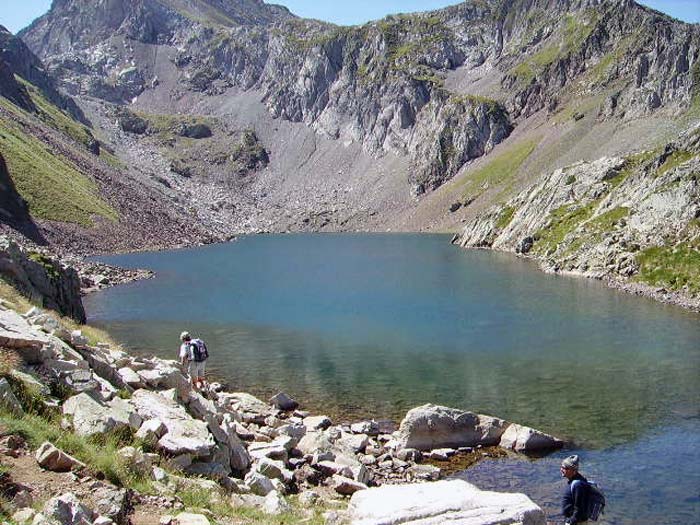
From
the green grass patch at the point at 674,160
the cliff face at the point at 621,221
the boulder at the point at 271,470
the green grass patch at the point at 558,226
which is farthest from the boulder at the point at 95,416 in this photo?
the green grass patch at the point at 558,226

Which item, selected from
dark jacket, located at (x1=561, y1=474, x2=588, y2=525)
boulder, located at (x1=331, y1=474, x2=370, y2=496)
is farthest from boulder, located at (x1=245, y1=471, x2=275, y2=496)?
dark jacket, located at (x1=561, y1=474, x2=588, y2=525)

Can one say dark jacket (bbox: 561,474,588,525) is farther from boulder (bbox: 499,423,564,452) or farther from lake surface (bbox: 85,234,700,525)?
boulder (bbox: 499,423,564,452)

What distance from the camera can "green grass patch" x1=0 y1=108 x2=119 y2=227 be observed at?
415 ft

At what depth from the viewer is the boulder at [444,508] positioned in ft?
45.9

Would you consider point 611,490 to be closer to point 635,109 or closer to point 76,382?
point 76,382

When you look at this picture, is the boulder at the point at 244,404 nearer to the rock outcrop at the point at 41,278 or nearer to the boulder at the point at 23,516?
the rock outcrop at the point at 41,278

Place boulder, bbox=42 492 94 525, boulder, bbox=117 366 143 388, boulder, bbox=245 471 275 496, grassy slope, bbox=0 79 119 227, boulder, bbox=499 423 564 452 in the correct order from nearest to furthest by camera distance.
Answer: boulder, bbox=42 492 94 525, boulder, bbox=245 471 275 496, boulder, bbox=117 366 143 388, boulder, bbox=499 423 564 452, grassy slope, bbox=0 79 119 227

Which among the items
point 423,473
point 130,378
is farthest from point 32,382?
point 423,473

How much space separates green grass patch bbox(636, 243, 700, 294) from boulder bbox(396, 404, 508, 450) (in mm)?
45286

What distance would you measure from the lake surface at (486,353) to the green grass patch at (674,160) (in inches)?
891

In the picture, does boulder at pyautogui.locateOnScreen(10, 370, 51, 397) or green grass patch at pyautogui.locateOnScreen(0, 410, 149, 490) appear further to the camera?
boulder at pyautogui.locateOnScreen(10, 370, 51, 397)

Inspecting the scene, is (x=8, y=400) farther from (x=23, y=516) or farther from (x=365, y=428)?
(x=365, y=428)

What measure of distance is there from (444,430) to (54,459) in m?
18.3

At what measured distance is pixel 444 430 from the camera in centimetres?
2731
